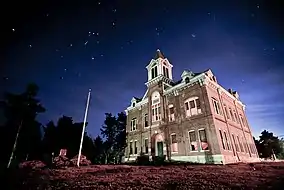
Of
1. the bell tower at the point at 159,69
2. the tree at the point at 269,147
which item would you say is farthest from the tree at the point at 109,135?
the tree at the point at 269,147

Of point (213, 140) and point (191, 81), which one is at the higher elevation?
point (191, 81)

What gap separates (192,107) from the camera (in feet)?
72.8

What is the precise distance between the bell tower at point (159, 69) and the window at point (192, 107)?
6819 millimetres

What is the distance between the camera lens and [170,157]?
22531 mm

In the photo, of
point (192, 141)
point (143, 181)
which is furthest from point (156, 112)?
point (143, 181)

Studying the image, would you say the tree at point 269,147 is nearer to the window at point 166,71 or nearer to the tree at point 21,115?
the window at point 166,71

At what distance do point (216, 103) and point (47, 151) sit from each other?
1567 inches

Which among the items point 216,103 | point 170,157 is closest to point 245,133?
point 216,103

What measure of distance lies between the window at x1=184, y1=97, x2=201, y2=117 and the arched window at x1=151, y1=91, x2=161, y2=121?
5.17 metres

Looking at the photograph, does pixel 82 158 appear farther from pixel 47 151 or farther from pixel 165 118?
pixel 47 151

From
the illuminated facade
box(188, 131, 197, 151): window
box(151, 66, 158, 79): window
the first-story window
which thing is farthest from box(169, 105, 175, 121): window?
box(151, 66, 158, 79): window

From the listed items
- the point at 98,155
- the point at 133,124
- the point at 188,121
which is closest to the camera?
the point at 188,121

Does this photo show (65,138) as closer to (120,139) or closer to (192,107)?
(120,139)

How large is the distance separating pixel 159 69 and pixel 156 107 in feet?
21.6
